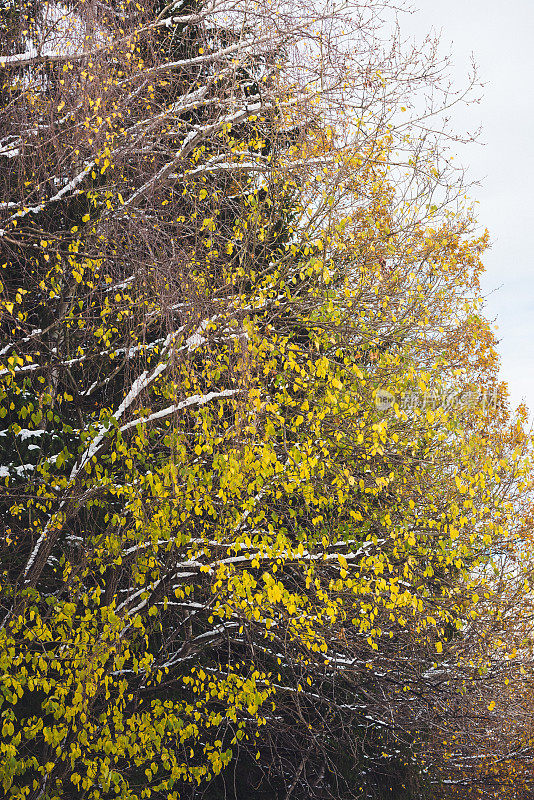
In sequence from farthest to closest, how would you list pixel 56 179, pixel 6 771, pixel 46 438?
pixel 46 438, pixel 56 179, pixel 6 771

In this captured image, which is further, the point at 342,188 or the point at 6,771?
the point at 342,188

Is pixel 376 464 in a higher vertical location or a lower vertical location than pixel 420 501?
higher

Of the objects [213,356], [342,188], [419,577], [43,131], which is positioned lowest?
[419,577]

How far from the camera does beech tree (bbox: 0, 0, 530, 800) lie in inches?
248

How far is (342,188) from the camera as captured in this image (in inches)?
331

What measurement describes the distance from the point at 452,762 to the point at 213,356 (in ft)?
32.4

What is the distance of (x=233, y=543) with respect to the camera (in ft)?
22.4

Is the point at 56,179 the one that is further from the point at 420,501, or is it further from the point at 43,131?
the point at 420,501

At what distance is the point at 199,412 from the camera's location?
6.23m

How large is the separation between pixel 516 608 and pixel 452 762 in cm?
301

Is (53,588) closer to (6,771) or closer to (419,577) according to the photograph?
(6,771)

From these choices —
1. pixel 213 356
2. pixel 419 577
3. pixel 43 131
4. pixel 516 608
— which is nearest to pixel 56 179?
pixel 43 131

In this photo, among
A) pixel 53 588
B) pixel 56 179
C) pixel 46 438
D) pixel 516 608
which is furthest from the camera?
pixel 516 608

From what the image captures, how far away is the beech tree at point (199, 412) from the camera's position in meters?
6.30
